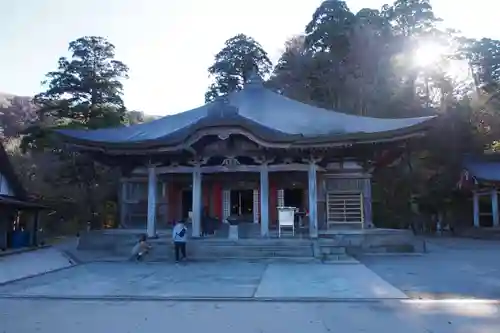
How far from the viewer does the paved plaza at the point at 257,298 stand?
19.5 ft

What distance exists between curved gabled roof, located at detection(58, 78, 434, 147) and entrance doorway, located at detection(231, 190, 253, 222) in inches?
134

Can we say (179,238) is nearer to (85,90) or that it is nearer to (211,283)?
(211,283)

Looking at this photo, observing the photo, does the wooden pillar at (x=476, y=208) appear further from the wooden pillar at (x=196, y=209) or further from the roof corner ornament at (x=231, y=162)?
the wooden pillar at (x=196, y=209)

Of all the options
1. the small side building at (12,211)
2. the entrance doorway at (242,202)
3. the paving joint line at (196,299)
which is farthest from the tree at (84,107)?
the paving joint line at (196,299)

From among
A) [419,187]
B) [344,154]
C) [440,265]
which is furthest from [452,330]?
[419,187]

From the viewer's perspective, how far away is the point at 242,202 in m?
20.5

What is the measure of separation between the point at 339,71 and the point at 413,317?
3268cm

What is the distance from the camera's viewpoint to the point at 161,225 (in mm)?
19688

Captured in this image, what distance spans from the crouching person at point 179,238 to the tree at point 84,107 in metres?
15.5

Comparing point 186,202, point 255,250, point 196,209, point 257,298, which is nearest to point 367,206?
point 255,250

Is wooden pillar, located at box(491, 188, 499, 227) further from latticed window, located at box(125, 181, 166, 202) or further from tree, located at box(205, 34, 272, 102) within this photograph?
tree, located at box(205, 34, 272, 102)

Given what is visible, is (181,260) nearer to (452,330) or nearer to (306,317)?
(306,317)

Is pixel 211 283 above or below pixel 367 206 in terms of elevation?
below

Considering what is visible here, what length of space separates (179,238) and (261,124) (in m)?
5.19
